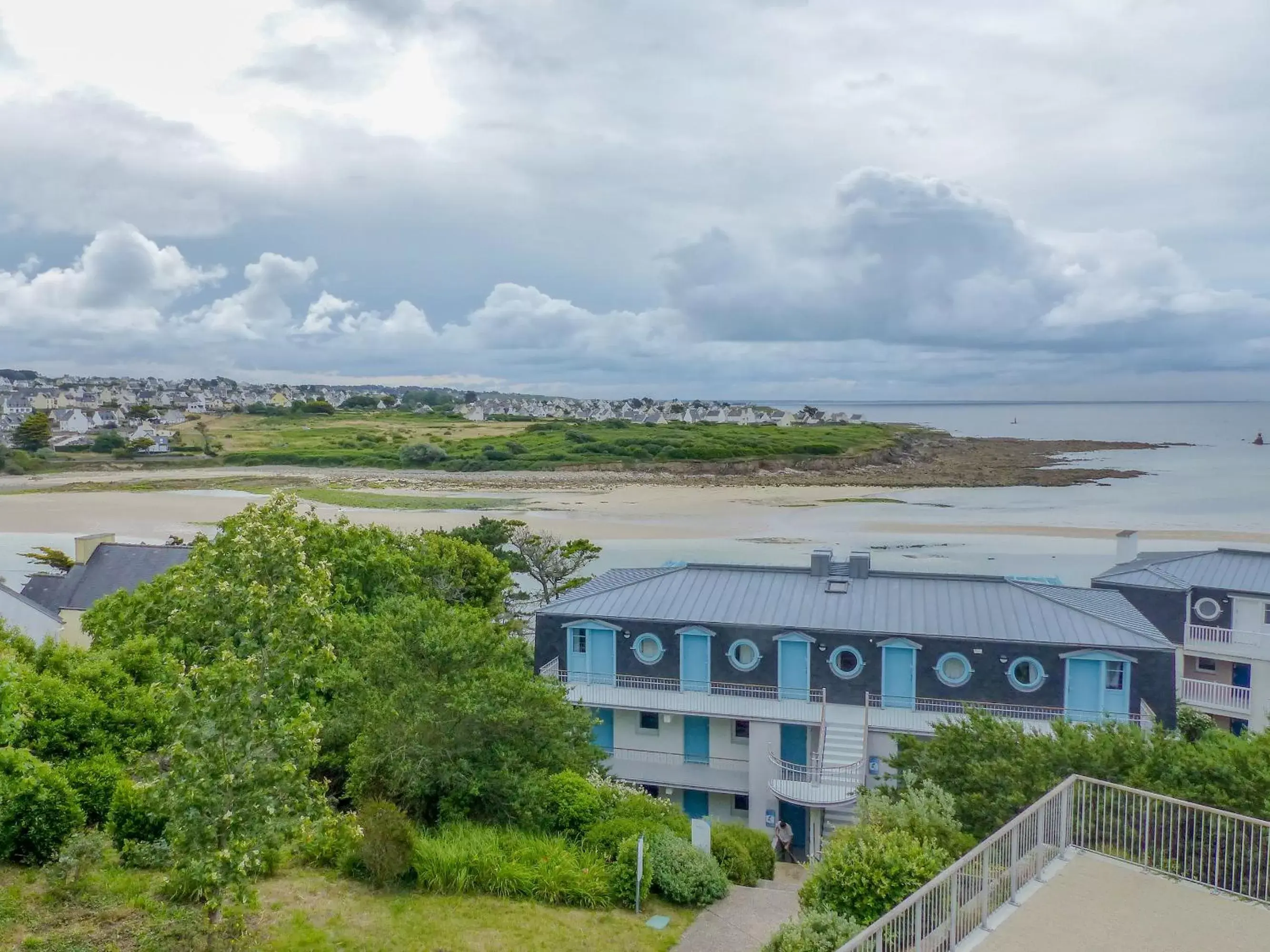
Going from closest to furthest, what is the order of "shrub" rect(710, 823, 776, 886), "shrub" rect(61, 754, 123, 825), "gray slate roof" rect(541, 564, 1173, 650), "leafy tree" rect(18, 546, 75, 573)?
"shrub" rect(61, 754, 123, 825) < "shrub" rect(710, 823, 776, 886) < "gray slate roof" rect(541, 564, 1173, 650) < "leafy tree" rect(18, 546, 75, 573)

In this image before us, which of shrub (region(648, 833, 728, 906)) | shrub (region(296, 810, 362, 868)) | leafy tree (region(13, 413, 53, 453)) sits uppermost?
leafy tree (region(13, 413, 53, 453))

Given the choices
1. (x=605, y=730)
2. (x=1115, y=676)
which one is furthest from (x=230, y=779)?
(x=1115, y=676)

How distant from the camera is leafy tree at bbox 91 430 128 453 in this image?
117162mm

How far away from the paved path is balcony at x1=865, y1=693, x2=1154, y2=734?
11588 millimetres

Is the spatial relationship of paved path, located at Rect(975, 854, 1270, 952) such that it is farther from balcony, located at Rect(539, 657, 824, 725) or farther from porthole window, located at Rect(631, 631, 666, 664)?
porthole window, located at Rect(631, 631, 666, 664)

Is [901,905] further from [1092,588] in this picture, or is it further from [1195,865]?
[1092,588]

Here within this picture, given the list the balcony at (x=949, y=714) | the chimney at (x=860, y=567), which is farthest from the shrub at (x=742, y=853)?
the chimney at (x=860, y=567)

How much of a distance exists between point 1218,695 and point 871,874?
20.3 metres

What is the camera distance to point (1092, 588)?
27.8 metres

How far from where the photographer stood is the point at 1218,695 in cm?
2597

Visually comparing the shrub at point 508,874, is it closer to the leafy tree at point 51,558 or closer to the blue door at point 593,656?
the blue door at point 593,656

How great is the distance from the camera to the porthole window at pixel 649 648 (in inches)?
973

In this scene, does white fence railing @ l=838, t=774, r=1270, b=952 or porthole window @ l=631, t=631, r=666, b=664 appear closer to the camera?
white fence railing @ l=838, t=774, r=1270, b=952

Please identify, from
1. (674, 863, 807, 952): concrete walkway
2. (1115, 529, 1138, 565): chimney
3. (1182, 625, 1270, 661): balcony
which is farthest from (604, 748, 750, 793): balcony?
(1115, 529, 1138, 565): chimney
